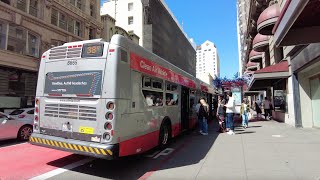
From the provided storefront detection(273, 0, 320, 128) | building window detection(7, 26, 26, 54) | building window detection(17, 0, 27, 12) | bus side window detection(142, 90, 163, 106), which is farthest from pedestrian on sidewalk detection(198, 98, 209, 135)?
building window detection(17, 0, 27, 12)

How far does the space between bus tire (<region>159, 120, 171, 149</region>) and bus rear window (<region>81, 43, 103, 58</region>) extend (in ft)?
11.4

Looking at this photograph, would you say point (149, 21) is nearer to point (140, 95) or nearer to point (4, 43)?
point (4, 43)

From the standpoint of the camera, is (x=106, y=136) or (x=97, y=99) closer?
(x=106, y=136)

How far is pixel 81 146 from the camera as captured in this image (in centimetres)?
623

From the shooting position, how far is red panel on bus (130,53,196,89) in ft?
23.2

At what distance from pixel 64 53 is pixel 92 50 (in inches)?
35.7

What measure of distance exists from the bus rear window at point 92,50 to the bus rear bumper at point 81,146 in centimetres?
196

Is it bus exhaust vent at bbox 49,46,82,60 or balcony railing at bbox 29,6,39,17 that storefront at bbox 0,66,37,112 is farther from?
bus exhaust vent at bbox 49,46,82,60

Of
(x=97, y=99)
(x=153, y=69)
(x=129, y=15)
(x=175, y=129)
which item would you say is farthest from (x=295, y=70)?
(x=129, y=15)

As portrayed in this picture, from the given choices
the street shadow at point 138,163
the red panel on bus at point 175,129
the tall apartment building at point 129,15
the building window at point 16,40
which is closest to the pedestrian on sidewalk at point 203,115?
the red panel on bus at point 175,129

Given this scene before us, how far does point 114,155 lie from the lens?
602cm

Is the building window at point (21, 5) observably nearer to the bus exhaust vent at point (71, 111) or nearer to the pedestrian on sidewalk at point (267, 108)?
the bus exhaust vent at point (71, 111)

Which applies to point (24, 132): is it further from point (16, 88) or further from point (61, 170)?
point (16, 88)

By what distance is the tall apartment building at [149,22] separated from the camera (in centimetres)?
5638
